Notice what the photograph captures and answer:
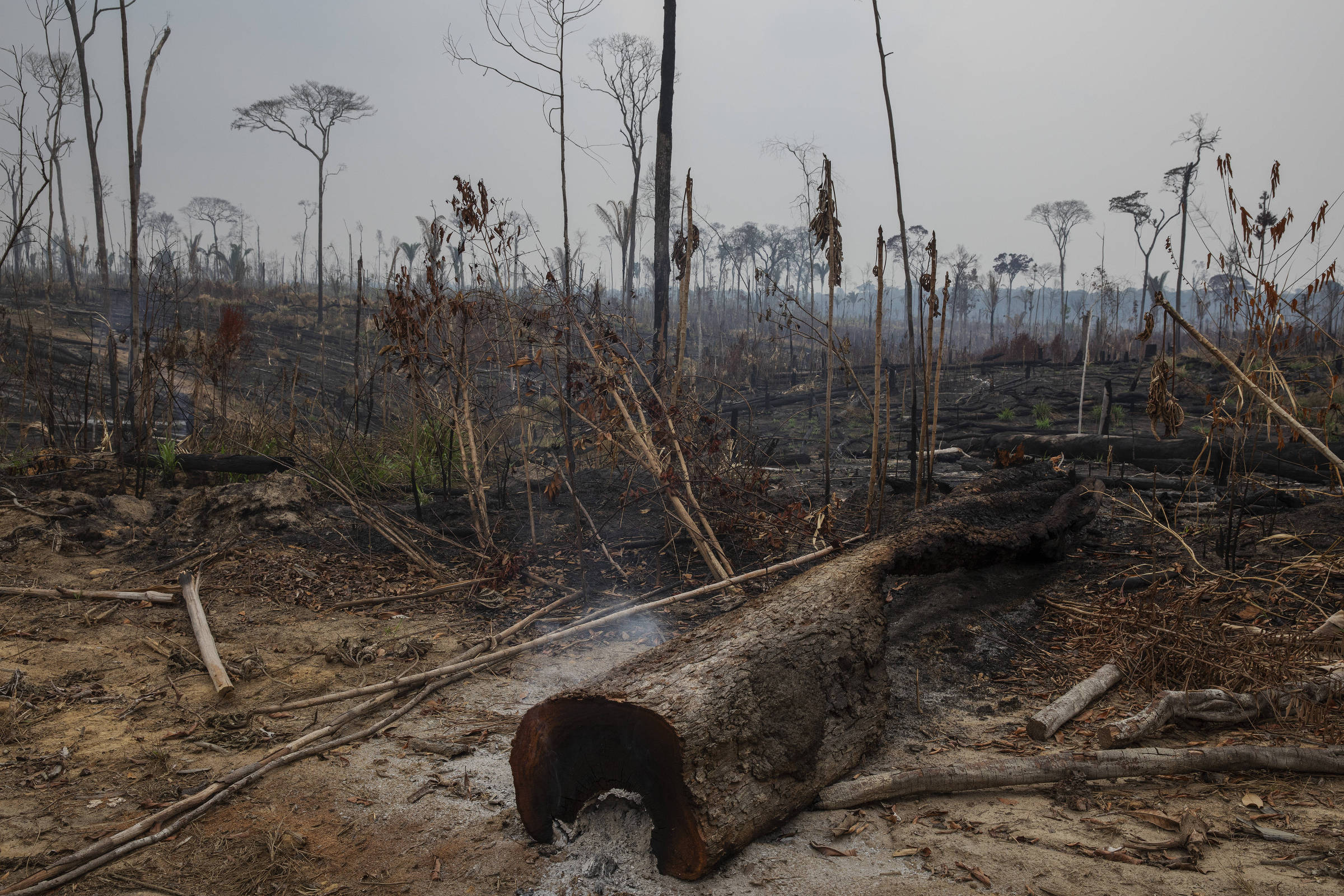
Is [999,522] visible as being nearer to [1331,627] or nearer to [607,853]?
[1331,627]

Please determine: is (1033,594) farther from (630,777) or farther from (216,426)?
(216,426)

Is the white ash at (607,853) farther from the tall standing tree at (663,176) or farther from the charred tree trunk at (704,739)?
the tall standing tree at (663,176)

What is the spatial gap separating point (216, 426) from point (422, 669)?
4855mm

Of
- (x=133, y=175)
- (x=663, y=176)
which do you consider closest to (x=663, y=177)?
(x=663, y=176)

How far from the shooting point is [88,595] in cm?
A: 393

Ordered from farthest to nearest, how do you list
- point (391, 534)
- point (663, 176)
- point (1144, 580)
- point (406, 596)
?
point (663, 176)
point (391, 534)
point (406, 596)
point (1144, 580)

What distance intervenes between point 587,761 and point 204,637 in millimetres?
2533

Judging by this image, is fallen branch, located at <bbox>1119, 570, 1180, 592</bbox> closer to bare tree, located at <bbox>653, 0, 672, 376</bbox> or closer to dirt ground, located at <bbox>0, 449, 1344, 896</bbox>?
dirt ground, located at <bbox>0, 449, 1344, 896</bbox>

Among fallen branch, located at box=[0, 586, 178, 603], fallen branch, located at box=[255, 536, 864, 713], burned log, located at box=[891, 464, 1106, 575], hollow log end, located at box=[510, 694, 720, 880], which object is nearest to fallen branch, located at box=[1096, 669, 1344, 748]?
burned log, located at box=[891, 464, 1106, 575]

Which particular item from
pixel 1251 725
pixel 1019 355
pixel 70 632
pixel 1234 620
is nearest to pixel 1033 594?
pixel 1234 620

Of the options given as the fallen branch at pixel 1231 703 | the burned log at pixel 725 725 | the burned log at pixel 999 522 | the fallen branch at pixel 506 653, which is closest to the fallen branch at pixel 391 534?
the fallen branch at pixel 506 653

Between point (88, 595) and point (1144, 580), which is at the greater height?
point (1144, 580)

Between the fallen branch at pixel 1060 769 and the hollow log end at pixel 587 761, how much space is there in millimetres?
615

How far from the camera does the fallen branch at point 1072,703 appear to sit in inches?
101
